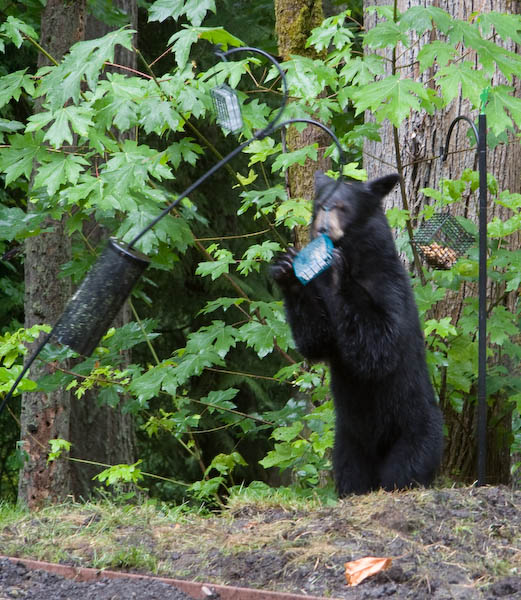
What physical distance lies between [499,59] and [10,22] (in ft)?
9.77

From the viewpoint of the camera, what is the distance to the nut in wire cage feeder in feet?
16.2

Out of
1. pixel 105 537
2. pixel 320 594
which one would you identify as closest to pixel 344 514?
pixel 320 594

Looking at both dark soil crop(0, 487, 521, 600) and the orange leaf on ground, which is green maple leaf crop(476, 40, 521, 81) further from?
the orange leaf on ground

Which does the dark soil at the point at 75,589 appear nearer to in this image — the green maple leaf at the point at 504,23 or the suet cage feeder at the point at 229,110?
the suet cage feeder at the point at 229,110

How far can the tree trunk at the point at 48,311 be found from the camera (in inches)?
260

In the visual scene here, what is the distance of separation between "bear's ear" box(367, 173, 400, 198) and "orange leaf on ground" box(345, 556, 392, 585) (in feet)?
7.42

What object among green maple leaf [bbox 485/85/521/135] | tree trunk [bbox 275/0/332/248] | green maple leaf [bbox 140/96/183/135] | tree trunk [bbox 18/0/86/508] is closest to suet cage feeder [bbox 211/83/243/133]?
green maple leaf [bbox 140/96/183/135]

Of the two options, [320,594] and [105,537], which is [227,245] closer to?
[105,537]

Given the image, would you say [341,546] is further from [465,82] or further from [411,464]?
[465,82]

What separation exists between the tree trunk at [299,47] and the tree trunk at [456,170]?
541 mm

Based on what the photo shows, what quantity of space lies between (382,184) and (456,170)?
5.14 feet

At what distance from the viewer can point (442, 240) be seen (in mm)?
5086

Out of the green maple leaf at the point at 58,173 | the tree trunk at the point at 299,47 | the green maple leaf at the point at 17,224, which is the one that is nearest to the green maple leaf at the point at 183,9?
the green maple leaf at the point at 58,173

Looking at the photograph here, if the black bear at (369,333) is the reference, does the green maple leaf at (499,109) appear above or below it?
above
